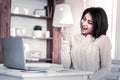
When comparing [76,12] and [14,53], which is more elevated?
[76,12]

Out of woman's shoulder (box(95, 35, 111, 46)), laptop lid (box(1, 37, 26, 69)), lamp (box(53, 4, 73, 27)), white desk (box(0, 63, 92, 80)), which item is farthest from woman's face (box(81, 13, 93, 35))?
lamp (box(53, 4, 73, 27))

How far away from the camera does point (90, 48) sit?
2389 millimetres

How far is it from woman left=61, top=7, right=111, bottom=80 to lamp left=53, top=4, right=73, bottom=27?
1.50 metres

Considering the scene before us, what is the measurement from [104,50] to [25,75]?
944 mm

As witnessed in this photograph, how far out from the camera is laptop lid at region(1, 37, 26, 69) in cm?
181

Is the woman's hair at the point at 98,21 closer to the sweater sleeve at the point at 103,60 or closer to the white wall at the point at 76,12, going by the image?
the sweater sleeve at the point at 103,60

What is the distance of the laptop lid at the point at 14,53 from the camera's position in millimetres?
1814

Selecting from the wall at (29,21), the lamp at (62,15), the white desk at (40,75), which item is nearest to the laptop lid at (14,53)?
the white desk at (40,75)

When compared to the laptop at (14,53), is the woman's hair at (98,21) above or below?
above

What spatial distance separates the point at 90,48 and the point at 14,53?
78 centimetres

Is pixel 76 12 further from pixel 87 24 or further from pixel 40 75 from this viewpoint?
pixel 40 75

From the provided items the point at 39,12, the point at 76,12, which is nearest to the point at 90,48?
the point at 76,12

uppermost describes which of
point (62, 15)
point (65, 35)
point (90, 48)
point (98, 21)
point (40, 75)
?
point (62, 15)

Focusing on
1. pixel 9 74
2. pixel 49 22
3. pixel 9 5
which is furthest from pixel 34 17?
pixel 9 74
